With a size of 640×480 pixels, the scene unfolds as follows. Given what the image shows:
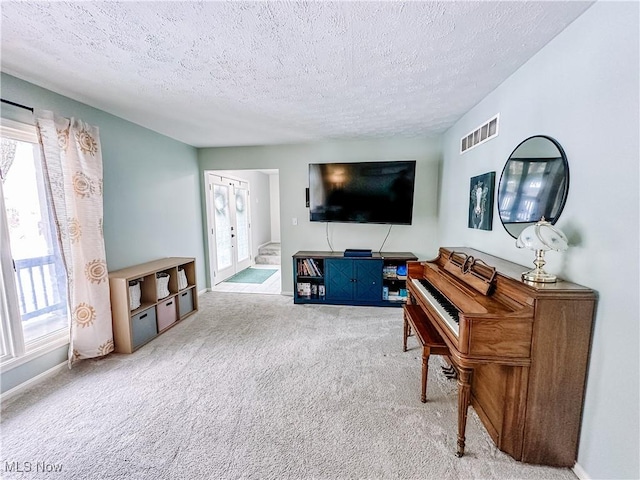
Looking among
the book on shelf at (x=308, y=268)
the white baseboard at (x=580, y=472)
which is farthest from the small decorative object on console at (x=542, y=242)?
the book on shelf at (x=308, y=268)

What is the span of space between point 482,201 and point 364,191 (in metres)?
1.54

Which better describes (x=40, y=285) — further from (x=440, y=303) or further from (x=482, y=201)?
(x=482, y=201)

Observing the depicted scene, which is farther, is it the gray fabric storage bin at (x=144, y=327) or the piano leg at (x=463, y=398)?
the gray fabric storage bin at (x=144, y=327)

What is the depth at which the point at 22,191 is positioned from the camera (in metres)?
2.02

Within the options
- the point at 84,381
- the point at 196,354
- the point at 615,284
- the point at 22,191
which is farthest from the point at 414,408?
the point at 22,191

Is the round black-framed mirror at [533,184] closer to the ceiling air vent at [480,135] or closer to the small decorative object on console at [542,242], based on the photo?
the small decorative object on console at [542,242]

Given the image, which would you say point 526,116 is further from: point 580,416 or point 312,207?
point 312,207

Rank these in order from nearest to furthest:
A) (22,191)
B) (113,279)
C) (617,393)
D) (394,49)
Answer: (617,393), (394,49), (22,191), (113,279)

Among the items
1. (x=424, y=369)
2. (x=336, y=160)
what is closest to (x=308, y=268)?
(x=336, y=160)

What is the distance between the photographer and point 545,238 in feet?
4.27

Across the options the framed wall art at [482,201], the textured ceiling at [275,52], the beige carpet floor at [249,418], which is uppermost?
the textured ceiling at [275,52]

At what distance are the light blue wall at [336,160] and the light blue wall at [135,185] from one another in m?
0.68

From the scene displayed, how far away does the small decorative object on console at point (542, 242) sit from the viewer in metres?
1.27

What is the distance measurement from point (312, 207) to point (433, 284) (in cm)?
210
